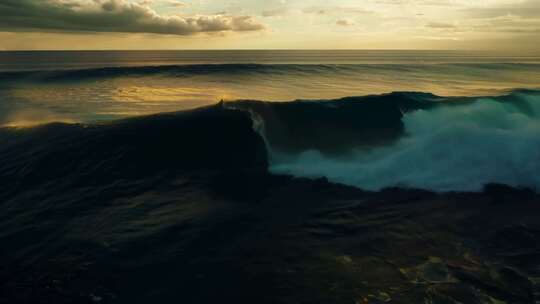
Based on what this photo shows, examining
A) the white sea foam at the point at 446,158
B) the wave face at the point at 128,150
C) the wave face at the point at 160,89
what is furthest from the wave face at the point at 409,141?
the wave face at the point at 160,89

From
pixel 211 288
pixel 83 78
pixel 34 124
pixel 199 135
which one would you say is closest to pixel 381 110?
pixel 199 135

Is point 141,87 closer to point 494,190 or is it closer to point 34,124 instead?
point 34,124

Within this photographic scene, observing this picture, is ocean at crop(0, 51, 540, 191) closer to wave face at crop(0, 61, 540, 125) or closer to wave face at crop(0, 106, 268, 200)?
wave face at crop(0, 61, 540, 125)

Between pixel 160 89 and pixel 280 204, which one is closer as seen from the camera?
pixel 280 204

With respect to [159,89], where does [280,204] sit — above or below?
below

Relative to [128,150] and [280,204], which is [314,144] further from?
[128,150]

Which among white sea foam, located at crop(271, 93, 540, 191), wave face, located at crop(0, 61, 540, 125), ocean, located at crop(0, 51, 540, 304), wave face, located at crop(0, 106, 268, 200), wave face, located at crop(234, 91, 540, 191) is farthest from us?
wave face, located at crop(0, 61, 540, 125)

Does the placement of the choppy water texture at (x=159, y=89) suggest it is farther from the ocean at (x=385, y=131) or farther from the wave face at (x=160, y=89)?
the ocean at (x=385, y=131)

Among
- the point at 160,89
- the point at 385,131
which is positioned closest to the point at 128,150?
the point at 385,131

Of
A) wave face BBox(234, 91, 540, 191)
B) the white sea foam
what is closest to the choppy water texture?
wave face BBox(234, 91, 540, 191)
